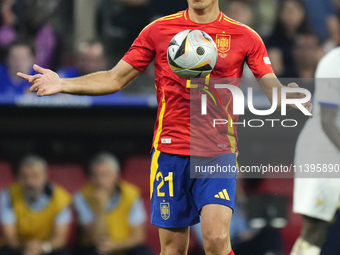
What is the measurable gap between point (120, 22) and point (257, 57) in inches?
133

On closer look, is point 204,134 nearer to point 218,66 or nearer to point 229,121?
point 229,121

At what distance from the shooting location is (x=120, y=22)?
21.3 ft

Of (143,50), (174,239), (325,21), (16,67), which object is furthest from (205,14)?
(325,21)

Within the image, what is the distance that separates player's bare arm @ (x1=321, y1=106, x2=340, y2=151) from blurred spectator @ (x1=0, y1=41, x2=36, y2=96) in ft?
10.6

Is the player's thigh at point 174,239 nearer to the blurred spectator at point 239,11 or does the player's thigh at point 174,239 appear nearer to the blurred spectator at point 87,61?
the blurred spectator at point 87,61

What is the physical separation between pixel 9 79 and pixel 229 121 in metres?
3.38

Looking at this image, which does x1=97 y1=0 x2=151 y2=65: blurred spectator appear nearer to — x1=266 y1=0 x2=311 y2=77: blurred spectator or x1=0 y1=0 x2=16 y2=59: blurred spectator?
x1=0 y1=0 x2=16 y2=59: blurred spectator

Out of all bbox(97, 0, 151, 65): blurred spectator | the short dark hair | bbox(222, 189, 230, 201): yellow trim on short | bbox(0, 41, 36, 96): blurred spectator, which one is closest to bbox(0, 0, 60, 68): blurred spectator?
bbox(0, 41, 36, 96): blurred spectator

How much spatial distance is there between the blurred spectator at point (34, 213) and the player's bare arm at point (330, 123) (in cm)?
301

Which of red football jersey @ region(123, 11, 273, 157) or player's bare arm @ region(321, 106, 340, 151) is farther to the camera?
player's bare arm @ region(321, 106, 340, 151)

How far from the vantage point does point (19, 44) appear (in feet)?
20.1

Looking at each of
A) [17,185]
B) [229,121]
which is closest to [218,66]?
[229,121]

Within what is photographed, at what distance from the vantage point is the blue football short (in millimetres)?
3273

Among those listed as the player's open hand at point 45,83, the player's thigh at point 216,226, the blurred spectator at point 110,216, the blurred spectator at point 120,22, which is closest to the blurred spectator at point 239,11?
the blurred spectator at point 120,22
